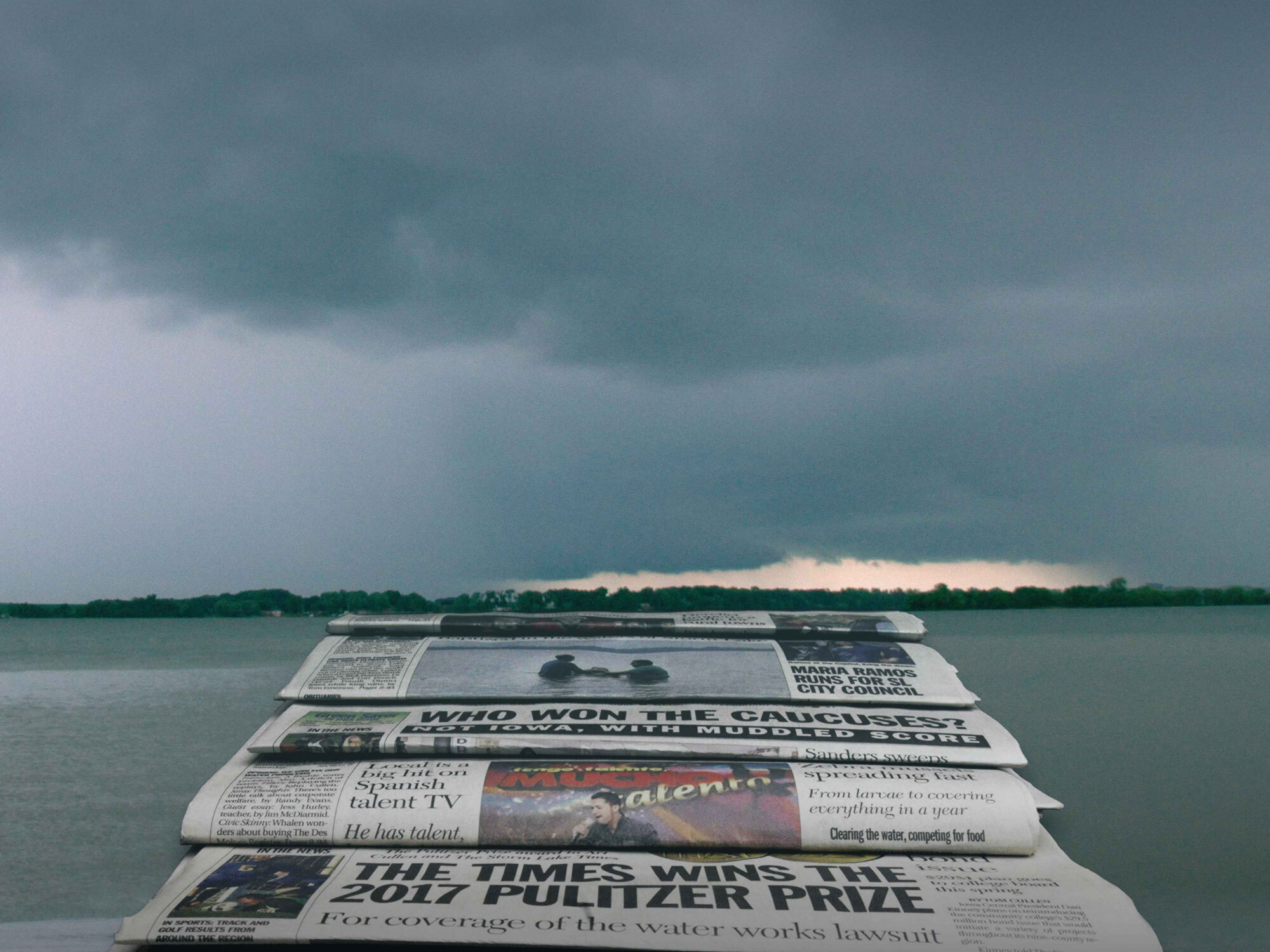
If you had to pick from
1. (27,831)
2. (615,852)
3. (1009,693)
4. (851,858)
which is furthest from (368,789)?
(1009,693)

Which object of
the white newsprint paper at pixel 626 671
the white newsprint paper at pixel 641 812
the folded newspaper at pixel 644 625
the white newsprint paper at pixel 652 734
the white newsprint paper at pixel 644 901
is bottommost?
the white newsprint paper at pixel 644 901

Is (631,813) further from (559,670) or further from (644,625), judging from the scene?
(644,625)

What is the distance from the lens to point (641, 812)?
38.7 inches

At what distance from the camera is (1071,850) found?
1.01m

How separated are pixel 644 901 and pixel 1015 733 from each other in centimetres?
77

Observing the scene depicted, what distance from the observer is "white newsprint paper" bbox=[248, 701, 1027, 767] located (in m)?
1.07

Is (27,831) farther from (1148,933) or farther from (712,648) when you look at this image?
(1148,933)

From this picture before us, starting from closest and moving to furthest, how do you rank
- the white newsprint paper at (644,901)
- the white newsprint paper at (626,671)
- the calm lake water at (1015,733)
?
the white newsprint paper at (644,901) < the calm lake water at (1015,733) < the white newsprint paper at (626,671)

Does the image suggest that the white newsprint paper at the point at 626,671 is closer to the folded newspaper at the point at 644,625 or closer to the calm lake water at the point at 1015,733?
the folded newspaper at the point at 644,625

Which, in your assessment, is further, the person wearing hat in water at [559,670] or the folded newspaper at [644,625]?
the folded newspaper at [644,625]

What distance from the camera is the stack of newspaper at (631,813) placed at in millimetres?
802

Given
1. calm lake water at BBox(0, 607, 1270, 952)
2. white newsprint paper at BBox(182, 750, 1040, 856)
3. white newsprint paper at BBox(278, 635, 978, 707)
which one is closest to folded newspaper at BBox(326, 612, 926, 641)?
white newsprint paper at BBox(278, 635, 978, 707)

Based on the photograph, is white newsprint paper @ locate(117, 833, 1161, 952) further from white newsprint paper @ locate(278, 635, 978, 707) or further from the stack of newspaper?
white newsprint paper @ locate(278, 635, 978, 707)

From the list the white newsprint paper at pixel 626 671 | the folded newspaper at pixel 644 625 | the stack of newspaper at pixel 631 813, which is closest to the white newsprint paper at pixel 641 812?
the stack of newspaper at pixel 631 813
